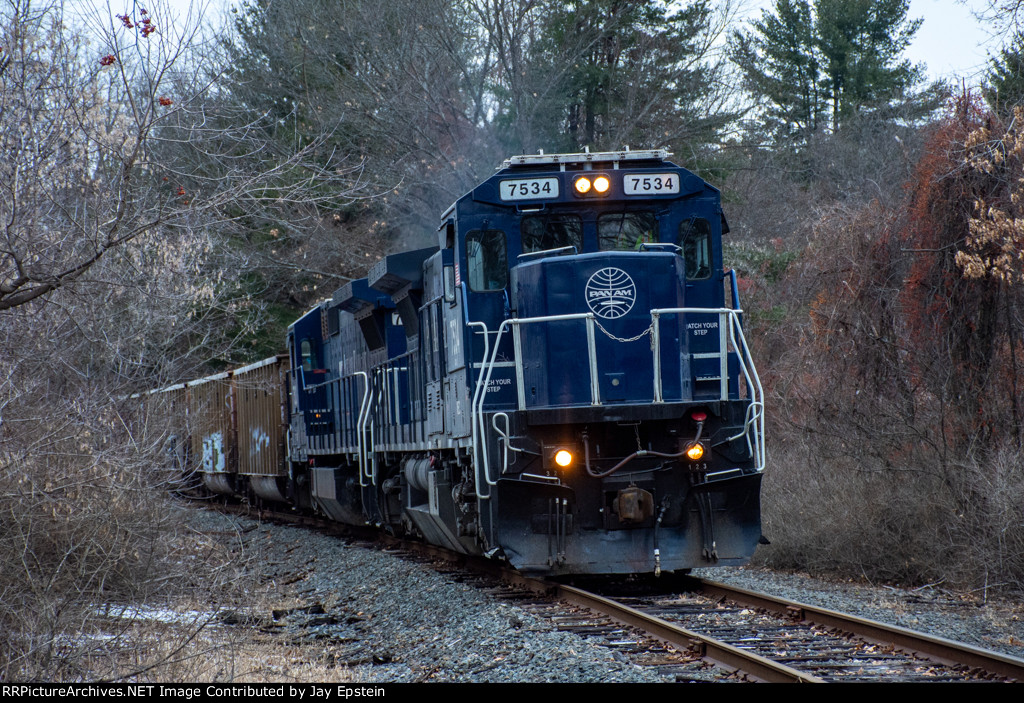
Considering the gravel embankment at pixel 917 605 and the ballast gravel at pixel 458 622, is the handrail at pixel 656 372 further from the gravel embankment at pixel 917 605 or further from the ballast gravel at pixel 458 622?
the gravel embankment at pixel 917 605

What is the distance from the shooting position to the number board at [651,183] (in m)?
8.91

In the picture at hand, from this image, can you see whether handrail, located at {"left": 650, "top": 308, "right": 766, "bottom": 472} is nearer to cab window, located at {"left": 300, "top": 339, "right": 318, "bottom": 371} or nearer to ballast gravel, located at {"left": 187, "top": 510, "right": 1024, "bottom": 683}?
ballast gravel, located at {"left": 187, "top": 510, "right": 1024, "bottom": 683}

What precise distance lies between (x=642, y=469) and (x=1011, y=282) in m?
4.32

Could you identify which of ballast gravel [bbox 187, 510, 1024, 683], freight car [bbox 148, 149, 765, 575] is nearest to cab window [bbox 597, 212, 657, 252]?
freight car [bbox 148, 149, 765, 575]

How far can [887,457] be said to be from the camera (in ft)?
38.1

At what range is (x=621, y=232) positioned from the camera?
9062 mm

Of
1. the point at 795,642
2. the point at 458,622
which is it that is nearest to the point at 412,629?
the point at 458,622

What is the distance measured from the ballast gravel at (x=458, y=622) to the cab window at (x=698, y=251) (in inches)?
114

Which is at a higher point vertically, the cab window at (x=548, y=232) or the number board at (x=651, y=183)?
the number board at (x=651, y=183)

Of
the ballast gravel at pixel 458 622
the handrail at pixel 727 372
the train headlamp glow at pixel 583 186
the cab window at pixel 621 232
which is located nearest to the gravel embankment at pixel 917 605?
the ballast gravel at pixel 458 622

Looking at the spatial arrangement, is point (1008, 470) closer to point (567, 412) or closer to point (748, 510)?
point (748, 510)

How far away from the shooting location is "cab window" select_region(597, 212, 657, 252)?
29.7ft

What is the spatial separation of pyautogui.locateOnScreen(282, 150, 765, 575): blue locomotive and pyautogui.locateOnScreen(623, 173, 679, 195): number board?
0.01 metres

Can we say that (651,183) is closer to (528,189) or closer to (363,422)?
(528,189)
